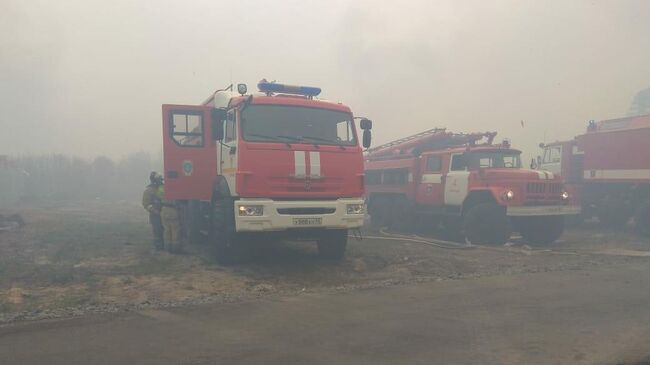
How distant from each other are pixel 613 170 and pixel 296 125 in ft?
35.0

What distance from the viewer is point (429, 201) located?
13195mm

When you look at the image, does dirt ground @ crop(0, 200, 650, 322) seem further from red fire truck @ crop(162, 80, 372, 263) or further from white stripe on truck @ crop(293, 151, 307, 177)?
white stripe on truck @ crop(293, 151, 307, 177)

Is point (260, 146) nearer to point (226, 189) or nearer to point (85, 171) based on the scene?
point (226, 189)

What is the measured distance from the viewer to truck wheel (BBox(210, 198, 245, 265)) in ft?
25.9

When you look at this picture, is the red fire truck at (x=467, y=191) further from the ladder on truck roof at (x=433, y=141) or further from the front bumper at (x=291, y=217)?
the front bumper at (x=291, y=217)

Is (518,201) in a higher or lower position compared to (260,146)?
lower

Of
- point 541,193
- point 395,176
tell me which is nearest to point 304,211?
point 541,193

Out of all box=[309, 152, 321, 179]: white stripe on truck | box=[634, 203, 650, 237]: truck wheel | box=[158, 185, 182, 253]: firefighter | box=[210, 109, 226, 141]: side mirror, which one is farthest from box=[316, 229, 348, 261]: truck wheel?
box=[634, 203, 650, 237]: truck wheel

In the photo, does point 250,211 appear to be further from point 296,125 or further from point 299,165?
point 296,125

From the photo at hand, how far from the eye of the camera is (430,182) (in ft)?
43.2

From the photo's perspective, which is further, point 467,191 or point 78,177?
point 78,177

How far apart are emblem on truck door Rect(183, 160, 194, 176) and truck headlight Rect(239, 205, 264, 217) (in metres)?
2.35

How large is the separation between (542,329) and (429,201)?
8439mm

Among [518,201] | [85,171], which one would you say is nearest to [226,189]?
[518,201]
